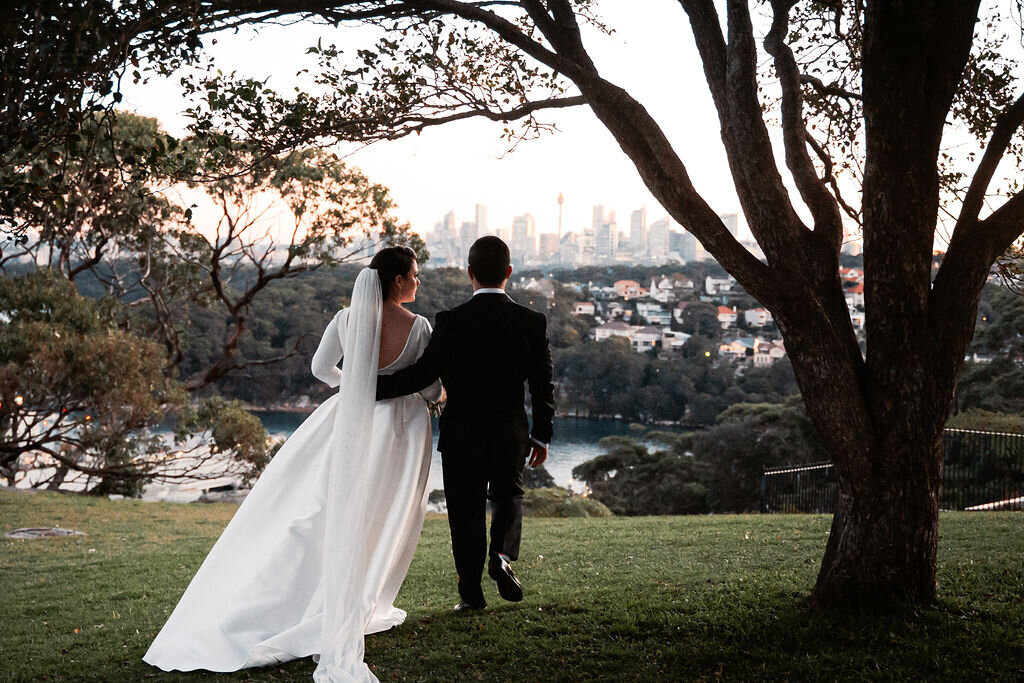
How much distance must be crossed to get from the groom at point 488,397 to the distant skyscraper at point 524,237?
3990 cm

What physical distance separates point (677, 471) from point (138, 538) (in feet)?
61.8

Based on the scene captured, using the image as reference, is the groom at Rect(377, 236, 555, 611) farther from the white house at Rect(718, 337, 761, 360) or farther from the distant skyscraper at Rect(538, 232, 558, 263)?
the distant skyscraper at Rect(538, 232, 558, 263)

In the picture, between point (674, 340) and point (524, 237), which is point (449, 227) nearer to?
point (524, 237)

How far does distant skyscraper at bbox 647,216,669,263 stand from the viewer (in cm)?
5665

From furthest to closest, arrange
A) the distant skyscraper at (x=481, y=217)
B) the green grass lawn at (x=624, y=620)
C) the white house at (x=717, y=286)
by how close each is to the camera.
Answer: the white house at (x=717, y=286) < the distant skyscraper at (x=481, y=217) < the green grass lawn at (x=624, y=620)

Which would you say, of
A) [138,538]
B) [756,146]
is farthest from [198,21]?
[138,538]

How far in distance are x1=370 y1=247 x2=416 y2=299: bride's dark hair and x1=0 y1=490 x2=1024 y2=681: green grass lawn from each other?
1.76 meters

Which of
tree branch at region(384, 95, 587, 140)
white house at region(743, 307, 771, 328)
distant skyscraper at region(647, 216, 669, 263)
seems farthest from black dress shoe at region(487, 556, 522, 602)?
distant skyscraper at region(647, 216, 669, 263)

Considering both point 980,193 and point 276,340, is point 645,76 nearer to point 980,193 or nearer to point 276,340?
point 980,193

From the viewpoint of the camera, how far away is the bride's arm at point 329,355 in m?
4.34

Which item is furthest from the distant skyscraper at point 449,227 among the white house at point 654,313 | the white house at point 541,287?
the white house at point 654,313

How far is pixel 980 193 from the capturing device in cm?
445

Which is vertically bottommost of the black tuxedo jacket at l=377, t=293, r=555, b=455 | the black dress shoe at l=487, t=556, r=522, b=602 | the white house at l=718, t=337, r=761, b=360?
the black dress shoe at l=487, t=556, r=522, b=602

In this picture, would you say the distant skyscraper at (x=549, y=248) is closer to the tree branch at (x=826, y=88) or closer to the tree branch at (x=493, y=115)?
the tree branch at (x=826, y=88)
